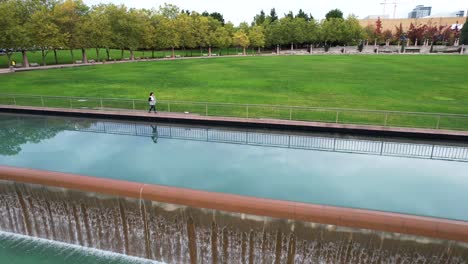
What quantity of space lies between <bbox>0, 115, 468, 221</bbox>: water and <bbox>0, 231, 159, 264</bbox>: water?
10.7 feet

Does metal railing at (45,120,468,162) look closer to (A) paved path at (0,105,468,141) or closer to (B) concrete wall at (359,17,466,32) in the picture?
(A) paved path at (0,105,468,141)

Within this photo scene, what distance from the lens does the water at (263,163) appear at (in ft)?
38.1

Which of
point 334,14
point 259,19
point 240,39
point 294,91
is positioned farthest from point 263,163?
point 334,14

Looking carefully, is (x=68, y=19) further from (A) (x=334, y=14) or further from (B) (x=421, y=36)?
(B) (x=421, y=36)

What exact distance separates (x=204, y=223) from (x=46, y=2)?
64.3 meters

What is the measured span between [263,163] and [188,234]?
598 centimetres

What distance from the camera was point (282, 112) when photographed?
20828 millimetres

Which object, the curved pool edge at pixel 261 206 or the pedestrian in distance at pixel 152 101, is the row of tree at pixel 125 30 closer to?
the pedestrian in distance at pixel 152 101

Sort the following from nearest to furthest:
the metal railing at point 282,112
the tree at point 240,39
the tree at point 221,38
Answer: the metal railing at point 282,112
the tree at point 221,38
the tree at point 240,39

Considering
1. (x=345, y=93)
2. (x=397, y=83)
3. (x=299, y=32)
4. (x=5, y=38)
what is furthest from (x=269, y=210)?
(x=299, y=32)

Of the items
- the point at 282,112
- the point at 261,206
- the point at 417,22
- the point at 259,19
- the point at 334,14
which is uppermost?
the point at 334,14

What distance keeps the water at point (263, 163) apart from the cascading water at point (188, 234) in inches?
114

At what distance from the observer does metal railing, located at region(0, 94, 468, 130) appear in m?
17.9

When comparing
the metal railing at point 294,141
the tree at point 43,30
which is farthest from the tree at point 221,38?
the metal railing at point 294,141
